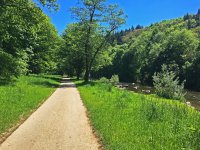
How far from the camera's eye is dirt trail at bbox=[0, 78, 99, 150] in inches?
491

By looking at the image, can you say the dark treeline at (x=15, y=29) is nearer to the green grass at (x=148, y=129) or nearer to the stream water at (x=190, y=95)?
the green grass at (x=148, y=129)

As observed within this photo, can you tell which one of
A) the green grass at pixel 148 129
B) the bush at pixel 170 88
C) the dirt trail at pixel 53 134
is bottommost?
the dirt trail at pixel 53 134

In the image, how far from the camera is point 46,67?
77625 mm

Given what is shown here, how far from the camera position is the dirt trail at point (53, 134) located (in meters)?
12.5

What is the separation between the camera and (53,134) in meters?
14.5

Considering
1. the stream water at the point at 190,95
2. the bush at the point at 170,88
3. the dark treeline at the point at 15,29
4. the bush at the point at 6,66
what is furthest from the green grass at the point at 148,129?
the stream water at the point at 190,95

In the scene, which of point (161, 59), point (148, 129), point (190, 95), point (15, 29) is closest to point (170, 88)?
point (15, 29)

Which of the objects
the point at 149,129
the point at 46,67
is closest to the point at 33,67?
the point at 46,67

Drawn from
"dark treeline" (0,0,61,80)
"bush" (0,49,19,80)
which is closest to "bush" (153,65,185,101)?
"dark treeline" (0,0,61,80)

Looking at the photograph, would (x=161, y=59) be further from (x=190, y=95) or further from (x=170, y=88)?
(x=170, y=88)

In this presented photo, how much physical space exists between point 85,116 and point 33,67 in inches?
2188

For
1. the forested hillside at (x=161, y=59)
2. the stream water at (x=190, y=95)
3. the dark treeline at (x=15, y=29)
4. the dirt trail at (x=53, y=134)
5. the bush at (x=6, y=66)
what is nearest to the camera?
the dirt trail at (x=53, y=134)

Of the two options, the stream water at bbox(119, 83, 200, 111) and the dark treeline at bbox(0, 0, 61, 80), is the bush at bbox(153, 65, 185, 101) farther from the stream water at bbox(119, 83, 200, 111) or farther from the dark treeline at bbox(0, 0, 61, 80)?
the dark treeline at bbox(0, 0, 61, 80)

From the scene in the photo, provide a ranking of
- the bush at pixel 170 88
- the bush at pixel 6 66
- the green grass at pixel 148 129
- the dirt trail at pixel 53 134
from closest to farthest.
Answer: the green grass at pixel 148 129
the dirt trail at pixel 53 134
the bush at pixel 6 66
the bush at pixel 170 88
